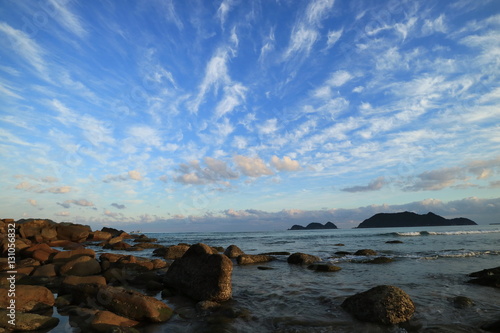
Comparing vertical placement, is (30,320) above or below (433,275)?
above

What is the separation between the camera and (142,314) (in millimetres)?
7520

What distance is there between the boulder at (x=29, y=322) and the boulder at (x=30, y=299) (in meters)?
1.28

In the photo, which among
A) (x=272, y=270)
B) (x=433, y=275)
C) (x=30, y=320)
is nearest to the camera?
(x=30, y=320)

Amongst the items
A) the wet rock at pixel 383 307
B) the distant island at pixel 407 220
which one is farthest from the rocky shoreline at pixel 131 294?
the distant island at pixel 407 220

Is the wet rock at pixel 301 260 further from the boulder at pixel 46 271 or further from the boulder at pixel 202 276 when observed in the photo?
the boulder at pixel 46 271

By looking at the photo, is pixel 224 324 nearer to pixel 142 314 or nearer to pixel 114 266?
pixel 142 314

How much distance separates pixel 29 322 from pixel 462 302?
42.0 feet

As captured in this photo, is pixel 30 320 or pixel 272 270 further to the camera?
pixel 272 270

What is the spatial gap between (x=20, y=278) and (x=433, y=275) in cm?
1951

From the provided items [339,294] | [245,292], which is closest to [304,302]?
[339,294]

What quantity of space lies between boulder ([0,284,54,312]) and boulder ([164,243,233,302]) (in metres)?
4.26

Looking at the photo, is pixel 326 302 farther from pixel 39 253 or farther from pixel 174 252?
pixel 39 253

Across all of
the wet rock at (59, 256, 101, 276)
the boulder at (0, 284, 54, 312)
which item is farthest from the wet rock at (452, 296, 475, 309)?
the wet rock at (59, 256, 101, 276)

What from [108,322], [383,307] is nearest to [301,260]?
[383,307]
